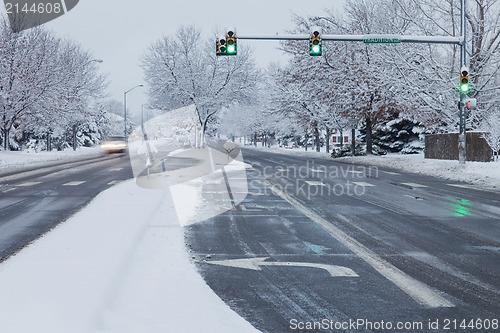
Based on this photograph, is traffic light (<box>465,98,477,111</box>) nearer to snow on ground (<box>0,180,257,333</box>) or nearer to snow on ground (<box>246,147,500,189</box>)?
snow on ground (<box>246,147,500,189</box>)

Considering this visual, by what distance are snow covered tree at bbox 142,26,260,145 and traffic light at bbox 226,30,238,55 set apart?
3192 cm

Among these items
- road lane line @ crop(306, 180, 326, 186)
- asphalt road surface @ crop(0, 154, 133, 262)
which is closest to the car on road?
asphalt road surface @ crop(0, 154, 133, 262)

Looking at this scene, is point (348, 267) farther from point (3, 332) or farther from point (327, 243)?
point (3, 332)

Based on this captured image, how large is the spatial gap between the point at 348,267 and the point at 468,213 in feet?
17.7

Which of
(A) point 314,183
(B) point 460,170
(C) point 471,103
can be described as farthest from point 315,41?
(B) point 460,170

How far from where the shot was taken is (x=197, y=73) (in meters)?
49.0

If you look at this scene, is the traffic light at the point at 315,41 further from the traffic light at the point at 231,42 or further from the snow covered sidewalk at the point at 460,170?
the snow covered sidewalk at the point at 460,170

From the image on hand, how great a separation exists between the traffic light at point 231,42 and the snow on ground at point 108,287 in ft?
37.5

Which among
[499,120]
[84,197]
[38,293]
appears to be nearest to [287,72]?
[499,120]

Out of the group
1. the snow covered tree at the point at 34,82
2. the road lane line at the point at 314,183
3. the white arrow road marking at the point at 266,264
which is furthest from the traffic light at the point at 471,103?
the snow covered tree at the point at 34,82

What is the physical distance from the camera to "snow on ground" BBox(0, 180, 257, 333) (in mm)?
3713

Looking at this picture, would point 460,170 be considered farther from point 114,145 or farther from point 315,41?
point 114,145

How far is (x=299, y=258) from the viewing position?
6152 mm

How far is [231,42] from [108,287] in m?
14.4
